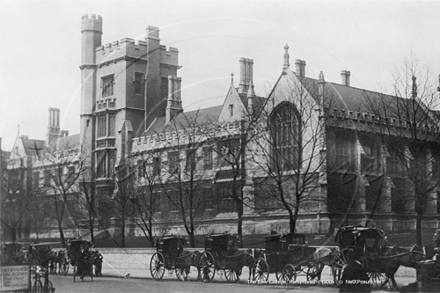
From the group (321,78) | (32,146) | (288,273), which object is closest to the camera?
(288,273)

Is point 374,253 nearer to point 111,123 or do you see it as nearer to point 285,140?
point 285,140

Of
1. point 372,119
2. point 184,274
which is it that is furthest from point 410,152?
point 184,274

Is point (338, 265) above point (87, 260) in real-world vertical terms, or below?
above

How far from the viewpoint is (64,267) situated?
51.4 feet

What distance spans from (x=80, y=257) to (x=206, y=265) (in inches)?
121

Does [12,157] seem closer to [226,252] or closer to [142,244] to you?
A: [142,244]

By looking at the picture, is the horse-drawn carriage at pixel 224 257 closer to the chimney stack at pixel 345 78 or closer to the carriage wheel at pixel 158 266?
the carriage wheel at pixel 158 266

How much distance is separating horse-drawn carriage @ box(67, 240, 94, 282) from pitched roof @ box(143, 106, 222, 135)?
303 cm

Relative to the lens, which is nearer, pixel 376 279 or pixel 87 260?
pixel 376 279

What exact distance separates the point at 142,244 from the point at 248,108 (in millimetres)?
4515

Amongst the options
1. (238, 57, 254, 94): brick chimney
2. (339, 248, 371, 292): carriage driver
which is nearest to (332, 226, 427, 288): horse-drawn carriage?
(339, 248, 371, 292): carriage driver

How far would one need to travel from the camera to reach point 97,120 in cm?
1620

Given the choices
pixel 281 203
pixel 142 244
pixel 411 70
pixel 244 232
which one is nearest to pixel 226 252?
pixel 244 232

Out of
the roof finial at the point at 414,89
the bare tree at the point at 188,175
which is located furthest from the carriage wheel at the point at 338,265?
the roof finial at the point at 414,89
